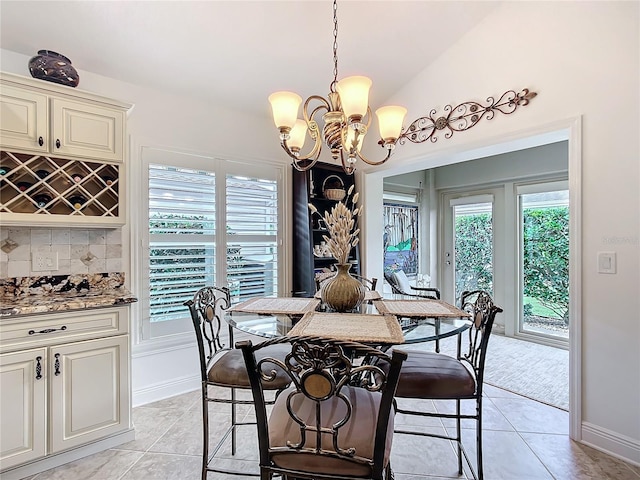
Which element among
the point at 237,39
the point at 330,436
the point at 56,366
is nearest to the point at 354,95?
Result: the point at 237,39

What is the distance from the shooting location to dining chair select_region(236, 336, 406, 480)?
108cm

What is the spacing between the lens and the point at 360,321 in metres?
1.67

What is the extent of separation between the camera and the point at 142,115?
9.00 ft

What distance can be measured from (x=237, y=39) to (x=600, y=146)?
8.49 feet

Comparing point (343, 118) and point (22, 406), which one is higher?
point (343, 118)

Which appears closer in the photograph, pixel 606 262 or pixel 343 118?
pixel 343 118

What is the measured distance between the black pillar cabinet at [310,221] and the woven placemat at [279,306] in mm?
1095

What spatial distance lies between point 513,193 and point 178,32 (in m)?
4.32

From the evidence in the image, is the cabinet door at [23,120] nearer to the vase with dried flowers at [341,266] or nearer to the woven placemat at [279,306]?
the woven placemat at [279,306]

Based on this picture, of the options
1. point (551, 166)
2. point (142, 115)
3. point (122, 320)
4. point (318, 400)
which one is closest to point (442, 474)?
point (318, 400)

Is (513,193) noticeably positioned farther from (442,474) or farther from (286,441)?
(286,441)

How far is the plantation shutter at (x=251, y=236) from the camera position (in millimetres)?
3215

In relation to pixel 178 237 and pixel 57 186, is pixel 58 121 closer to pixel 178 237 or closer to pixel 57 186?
pixel 57 186

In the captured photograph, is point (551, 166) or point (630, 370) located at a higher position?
point (551, 166)
